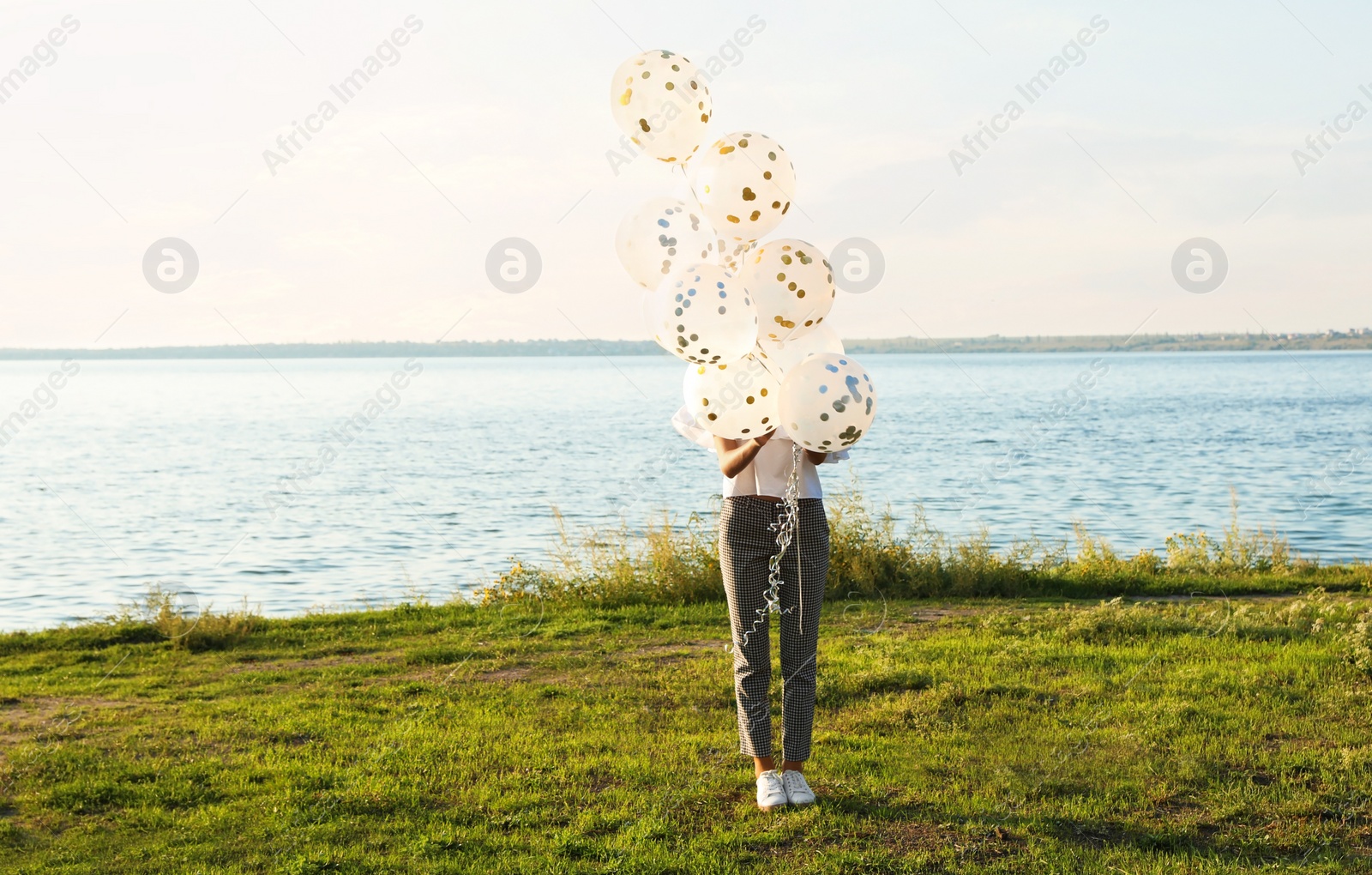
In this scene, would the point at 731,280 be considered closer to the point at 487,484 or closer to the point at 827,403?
the point at 827,403

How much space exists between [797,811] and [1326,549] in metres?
16.5

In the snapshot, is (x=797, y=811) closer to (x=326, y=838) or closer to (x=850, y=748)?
(x=850, y=748)

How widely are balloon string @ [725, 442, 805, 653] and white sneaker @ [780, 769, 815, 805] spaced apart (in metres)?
0.79

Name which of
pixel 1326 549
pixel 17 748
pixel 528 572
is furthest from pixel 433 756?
pixel 1326 549

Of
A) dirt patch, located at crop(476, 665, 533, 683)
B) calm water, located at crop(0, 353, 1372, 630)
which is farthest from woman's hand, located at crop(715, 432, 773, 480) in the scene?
calm water, located at crop(0, 353, 1372, 630)

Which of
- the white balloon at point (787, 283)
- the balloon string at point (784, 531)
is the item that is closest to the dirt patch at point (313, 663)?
the balloon string at point (784, 531)

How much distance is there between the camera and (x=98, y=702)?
7.32m

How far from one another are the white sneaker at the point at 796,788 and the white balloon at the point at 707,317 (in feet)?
6.64

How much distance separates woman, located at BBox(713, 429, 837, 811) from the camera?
4840 mm

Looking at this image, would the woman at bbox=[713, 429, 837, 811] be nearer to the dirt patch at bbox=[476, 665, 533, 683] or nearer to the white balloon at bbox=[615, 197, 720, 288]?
the white balloon at bbox=[615, 197, 720, 288]

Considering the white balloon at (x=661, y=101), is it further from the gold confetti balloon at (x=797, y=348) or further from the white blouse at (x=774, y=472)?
the white blouse at (x=774, y=472)

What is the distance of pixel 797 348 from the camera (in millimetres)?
5133

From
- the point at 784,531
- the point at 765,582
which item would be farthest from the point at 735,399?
the point at 765,582

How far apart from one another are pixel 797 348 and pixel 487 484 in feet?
86.1
